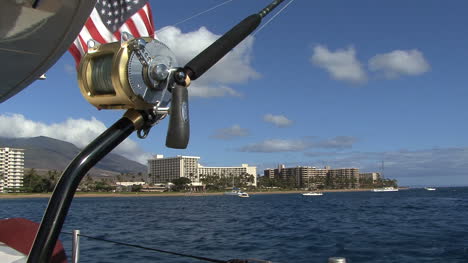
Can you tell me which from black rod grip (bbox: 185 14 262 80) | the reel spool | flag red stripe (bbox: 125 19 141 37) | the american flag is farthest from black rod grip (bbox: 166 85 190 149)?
flag red stripe (bbox: 125 19 141 37)

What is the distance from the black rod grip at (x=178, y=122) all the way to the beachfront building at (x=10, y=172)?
186584mm

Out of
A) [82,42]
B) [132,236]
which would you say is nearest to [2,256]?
[82,42]

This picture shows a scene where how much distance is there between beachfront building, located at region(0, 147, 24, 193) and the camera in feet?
574

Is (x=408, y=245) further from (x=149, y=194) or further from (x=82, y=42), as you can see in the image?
(x=149, y=194)

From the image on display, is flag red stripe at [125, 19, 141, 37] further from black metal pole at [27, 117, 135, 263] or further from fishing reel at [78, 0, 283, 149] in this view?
black metal pole at [27, 117, 135, 263]

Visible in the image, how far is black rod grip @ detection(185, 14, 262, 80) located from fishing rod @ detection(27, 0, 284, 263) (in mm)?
53

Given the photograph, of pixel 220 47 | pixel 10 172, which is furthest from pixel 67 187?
pixel 10 172

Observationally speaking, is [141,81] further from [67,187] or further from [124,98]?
[67,187]

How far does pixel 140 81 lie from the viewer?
228 cm

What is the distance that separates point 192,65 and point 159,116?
0.33 meters

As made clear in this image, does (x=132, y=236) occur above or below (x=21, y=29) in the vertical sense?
below

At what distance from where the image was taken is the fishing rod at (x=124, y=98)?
2.19 meters

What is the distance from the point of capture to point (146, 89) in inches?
91.2

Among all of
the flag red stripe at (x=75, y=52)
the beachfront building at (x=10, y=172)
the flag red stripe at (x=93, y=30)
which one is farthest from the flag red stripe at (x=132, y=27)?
the beachfront building at (x=10, y=172)
